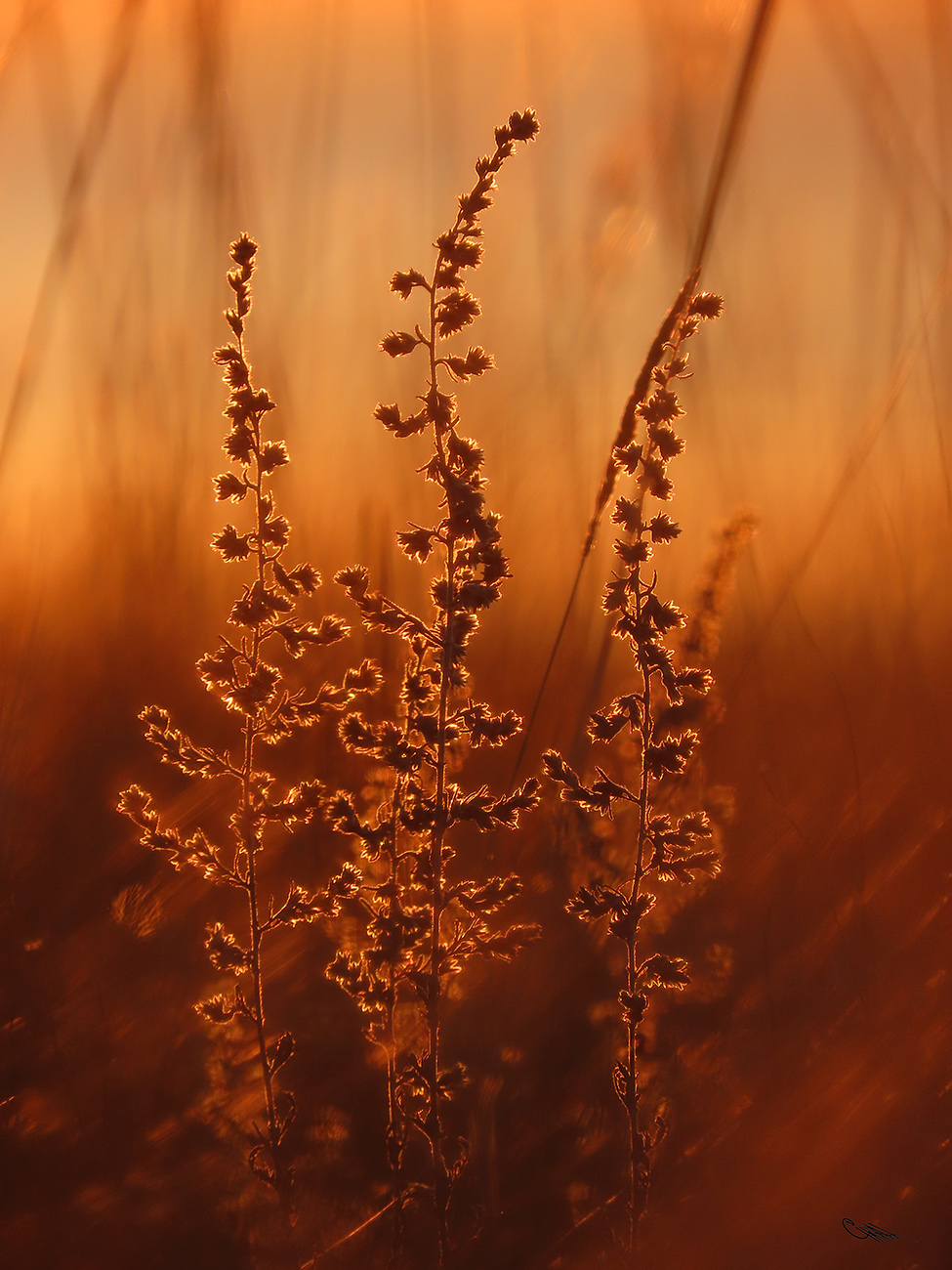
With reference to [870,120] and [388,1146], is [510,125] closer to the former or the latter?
[870,120]

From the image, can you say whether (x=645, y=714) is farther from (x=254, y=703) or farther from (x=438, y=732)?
(x=254, y=703)

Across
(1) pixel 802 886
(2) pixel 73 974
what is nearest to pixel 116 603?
(2) pixel 73 974

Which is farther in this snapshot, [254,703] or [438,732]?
[254,703]
